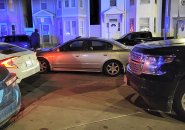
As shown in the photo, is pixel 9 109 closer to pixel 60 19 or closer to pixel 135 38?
pixel 135 38

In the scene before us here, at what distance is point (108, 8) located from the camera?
88.5ft

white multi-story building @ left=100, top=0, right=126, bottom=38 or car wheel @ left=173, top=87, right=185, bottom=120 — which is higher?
white multi-story building @ left=100, top=0, right=126, bottom=38

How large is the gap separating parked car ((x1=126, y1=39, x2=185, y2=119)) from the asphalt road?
16.5 inches

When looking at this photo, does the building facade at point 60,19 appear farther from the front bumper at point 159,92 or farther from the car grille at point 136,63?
the front bumper at point 159,92

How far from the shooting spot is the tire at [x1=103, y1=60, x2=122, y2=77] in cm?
1012

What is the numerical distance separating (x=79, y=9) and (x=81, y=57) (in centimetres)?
1781

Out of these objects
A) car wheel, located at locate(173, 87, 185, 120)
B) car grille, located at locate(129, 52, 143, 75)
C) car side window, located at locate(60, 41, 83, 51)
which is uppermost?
car side window, located at locate(60, 41, 83, 51)

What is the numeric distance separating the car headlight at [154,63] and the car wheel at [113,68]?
15.6 feet

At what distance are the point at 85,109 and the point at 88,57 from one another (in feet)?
14.2

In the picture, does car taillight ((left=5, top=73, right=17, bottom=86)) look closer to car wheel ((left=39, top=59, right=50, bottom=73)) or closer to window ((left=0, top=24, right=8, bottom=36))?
car wheel ((left=39, top=59, right=50, bottom=73))

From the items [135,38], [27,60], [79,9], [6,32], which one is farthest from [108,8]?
[27,60]

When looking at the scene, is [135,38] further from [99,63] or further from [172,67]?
[172,67]

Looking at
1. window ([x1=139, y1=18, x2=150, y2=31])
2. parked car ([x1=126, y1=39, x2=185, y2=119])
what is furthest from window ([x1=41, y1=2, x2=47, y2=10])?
parked car ([x1=126, y1=39, x2=185, y2=119])

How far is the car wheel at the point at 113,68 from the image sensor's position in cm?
1012
